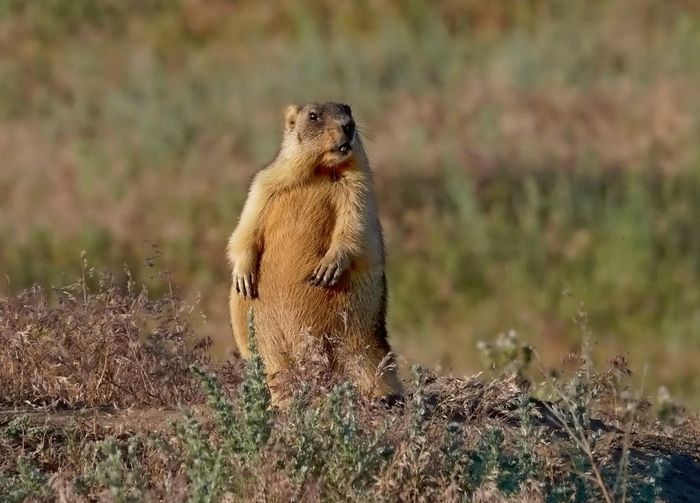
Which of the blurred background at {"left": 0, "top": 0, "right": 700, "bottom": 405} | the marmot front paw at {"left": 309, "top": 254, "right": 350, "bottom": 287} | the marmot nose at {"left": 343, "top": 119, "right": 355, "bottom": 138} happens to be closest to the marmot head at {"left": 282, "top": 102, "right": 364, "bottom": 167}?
the marmot nose at {"left": 343, "top": 119, "right": 355, "bottom": 138}

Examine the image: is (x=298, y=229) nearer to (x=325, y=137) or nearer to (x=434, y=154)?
(x=325, y=137)

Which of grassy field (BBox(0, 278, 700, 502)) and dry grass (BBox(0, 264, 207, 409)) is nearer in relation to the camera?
grassy field (BBox(0, 278, 700, 502))

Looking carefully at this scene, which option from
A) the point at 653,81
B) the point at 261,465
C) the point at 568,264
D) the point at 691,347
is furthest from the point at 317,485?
the point at 653,81

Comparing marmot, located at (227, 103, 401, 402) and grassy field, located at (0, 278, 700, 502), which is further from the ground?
marmot, located at (227, 103, 401, 402)

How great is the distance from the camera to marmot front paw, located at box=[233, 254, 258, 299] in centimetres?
686

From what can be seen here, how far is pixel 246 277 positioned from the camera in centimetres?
686

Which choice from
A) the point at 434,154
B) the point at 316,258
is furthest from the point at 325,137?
the point at 434,154

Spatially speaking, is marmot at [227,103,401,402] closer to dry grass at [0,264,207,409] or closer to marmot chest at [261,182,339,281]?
marmot chest at [261,182,339,281]

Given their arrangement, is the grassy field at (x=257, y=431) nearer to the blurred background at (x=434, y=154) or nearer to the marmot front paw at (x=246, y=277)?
the marmot front paw at (x=246, y=277)

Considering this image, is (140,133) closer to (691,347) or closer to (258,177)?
(691,347)

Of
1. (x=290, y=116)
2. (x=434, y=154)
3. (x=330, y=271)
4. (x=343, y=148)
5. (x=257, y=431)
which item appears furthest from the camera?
(x=434, y=154)

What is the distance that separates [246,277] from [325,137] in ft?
2.77

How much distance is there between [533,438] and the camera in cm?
562

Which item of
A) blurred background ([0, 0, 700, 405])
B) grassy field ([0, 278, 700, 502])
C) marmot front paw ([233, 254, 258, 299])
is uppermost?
blurred background ([0, 0, 700, 405])
